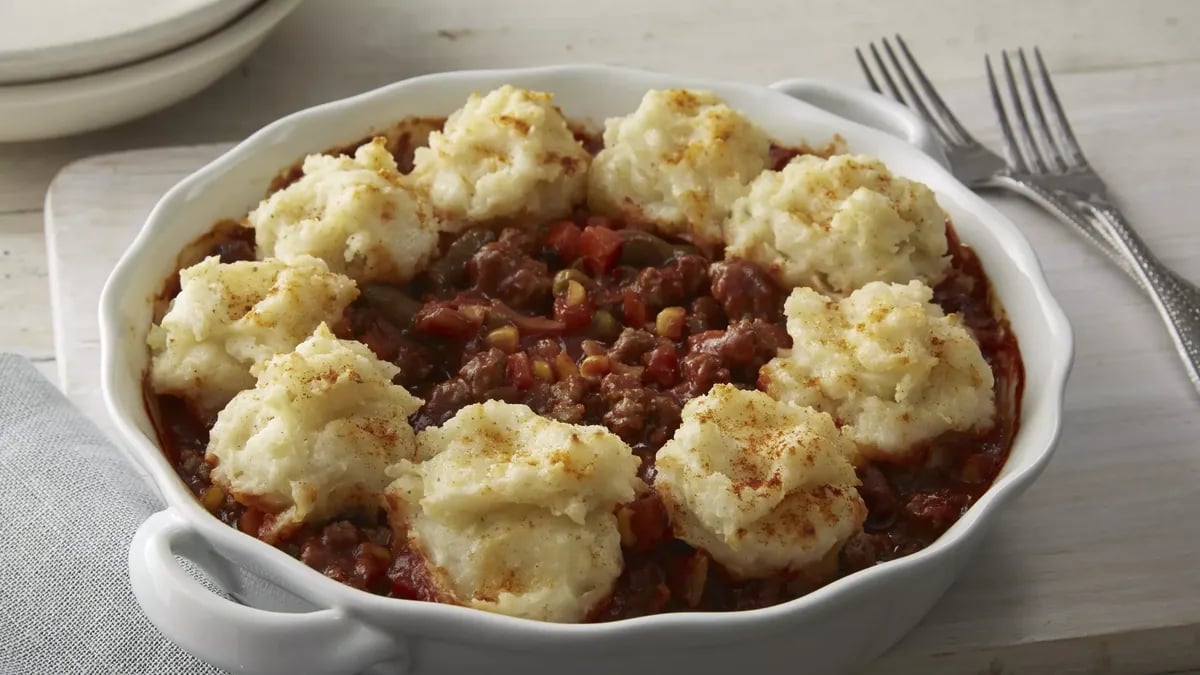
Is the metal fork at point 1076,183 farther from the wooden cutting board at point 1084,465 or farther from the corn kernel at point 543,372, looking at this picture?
the corn kernel at point 543,372

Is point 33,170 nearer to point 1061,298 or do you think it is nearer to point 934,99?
point 934,99

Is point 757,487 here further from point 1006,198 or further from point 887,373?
point 1006,198

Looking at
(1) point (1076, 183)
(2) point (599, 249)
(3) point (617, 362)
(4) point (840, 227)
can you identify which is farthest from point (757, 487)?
(1) point (1076, 183)

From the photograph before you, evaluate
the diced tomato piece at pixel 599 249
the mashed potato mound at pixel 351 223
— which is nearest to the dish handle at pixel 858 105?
the diced tomato piece at pixel 599 249

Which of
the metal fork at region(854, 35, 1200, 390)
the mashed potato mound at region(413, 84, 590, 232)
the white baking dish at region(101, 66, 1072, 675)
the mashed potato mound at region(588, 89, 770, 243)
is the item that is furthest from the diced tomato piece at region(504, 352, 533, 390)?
the metal fork at region(854, 35, 1200, 390)

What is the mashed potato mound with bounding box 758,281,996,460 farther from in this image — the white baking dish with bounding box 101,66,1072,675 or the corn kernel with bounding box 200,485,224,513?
the corn kernel with bounding box 200,485,224,513

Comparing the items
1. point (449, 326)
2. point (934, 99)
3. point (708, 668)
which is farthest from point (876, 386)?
point (934, 99)
